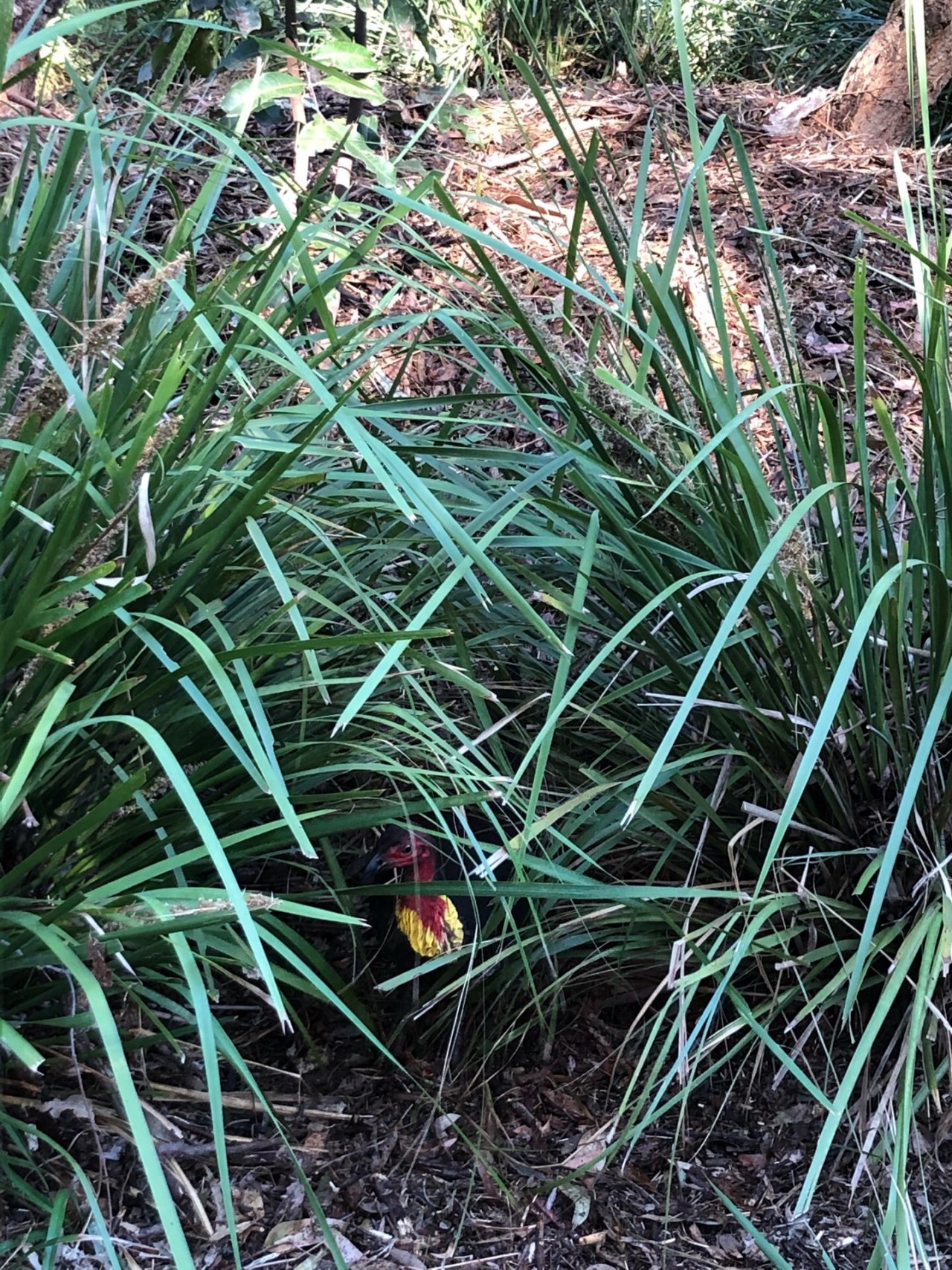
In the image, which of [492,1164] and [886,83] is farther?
[886,83]

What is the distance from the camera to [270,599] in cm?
171

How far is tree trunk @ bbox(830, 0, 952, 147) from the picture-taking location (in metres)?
3.76

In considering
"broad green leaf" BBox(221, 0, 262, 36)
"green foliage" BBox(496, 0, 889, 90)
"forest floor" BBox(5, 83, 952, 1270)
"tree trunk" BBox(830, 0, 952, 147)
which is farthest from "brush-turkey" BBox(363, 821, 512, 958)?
"green foliage" BBox(496, 0, 889, 90)

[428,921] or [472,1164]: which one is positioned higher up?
[428,921]

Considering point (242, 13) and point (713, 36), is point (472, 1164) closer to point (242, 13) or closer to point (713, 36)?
point (242, 13)

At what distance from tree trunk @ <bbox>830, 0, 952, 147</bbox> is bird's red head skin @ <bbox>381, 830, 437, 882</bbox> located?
11.3ft

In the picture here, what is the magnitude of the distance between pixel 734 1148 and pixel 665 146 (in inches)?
61.1

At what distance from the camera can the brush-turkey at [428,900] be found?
154 centimetres

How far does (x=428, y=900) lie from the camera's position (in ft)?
5.05

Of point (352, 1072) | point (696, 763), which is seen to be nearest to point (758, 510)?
point (696, 763)

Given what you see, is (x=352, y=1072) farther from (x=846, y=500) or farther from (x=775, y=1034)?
(x=846, y=500)

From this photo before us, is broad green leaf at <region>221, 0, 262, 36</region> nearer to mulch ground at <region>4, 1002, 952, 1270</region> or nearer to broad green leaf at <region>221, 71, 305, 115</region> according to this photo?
broad green leaf at <region>221, 71, 305, 115</region>

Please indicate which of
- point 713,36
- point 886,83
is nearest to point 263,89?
point 886,83

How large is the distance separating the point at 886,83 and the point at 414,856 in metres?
3.71
